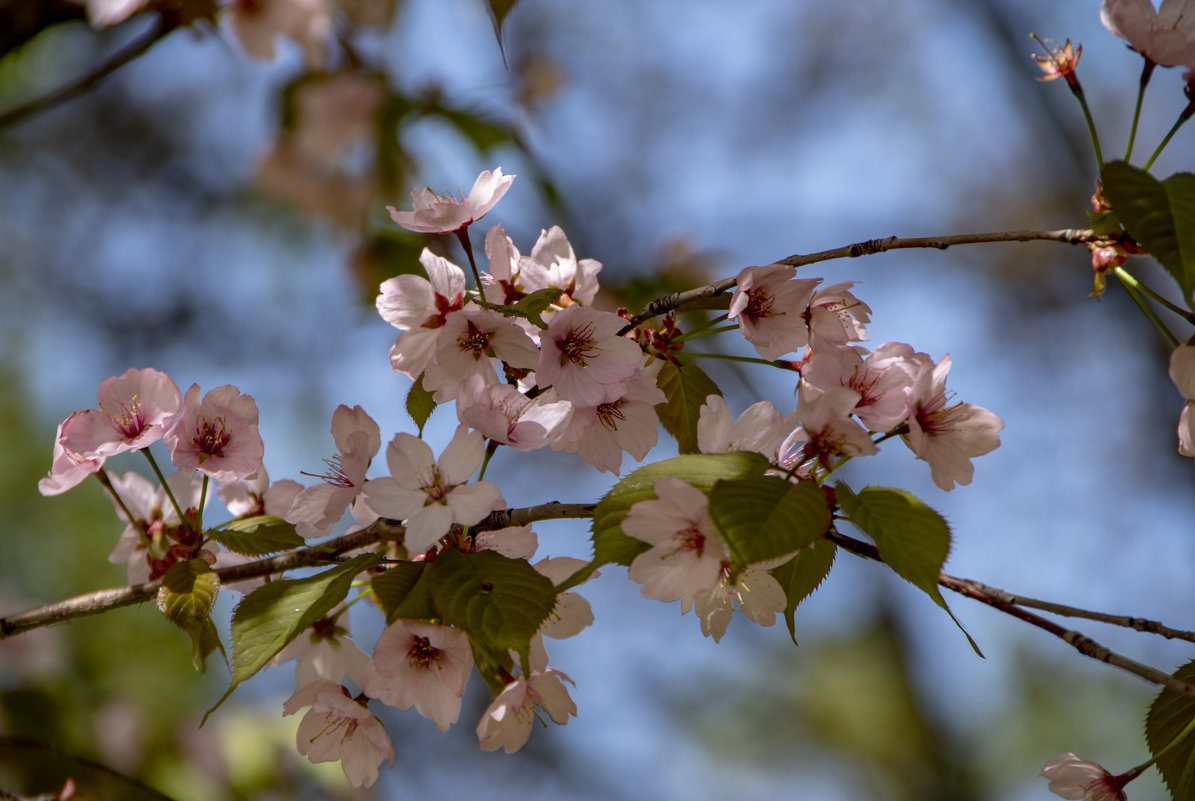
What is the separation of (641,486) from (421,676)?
0.92ft

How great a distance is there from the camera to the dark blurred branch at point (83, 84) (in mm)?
1021

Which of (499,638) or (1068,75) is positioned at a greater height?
(1068,75)

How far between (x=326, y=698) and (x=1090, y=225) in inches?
31.2

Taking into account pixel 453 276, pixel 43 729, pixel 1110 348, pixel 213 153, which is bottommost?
pixel 1110 348

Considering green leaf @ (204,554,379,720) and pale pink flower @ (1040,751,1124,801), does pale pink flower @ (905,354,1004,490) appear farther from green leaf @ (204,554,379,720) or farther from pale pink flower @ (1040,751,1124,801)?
green leaf @ (204,554,379,720)

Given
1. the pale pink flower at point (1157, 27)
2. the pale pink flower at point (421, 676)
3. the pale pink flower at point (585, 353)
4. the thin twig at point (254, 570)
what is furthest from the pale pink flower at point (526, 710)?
the pale pink flower at point (1157, 27)

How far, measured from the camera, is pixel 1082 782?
824 mm

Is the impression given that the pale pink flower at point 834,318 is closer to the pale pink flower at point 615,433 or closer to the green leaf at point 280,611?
the pale pink flower at point 615,433

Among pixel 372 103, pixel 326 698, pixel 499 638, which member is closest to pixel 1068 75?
pixel 499 638

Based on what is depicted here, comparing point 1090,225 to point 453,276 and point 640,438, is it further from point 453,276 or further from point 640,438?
point 453,276

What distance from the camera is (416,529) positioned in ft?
2.30

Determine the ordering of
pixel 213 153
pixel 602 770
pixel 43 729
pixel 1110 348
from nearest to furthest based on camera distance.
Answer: pixel 43 729
pixel 213 153
pixel 1110 348
pixel 602 770

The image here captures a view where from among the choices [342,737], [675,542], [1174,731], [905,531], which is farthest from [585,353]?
[1174,731]

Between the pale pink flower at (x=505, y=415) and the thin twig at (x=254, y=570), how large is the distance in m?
0.06
